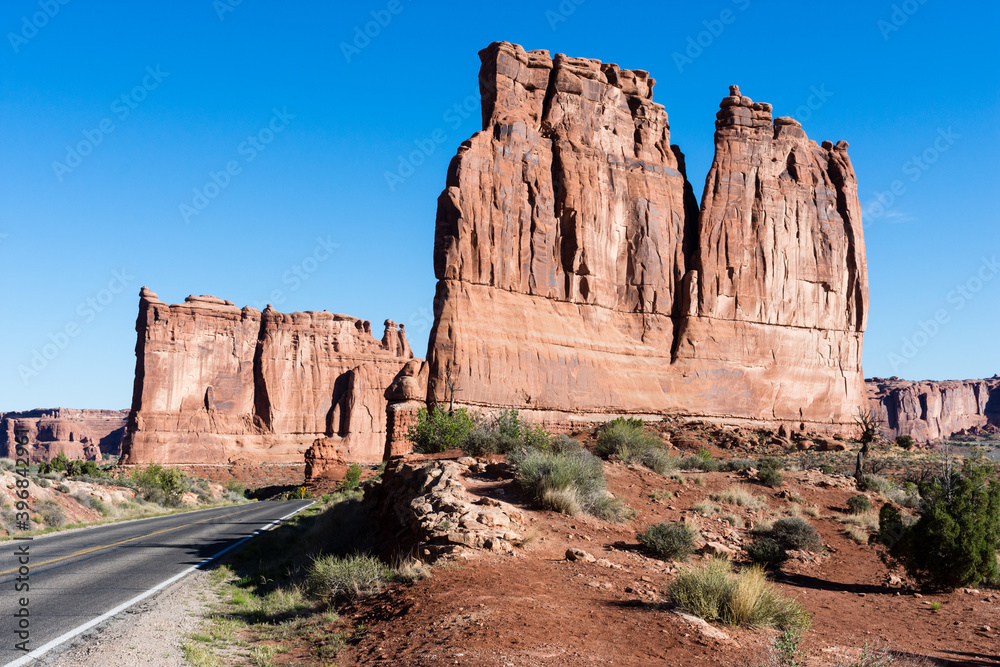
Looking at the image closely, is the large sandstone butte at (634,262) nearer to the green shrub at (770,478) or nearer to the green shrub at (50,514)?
the green shrub at (50,514)

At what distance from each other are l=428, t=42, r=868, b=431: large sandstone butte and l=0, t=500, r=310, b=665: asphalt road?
28.6m

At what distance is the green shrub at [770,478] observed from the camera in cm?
1850

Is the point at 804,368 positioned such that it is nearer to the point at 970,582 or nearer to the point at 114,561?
the point at 970,582

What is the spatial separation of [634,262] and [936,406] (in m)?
104

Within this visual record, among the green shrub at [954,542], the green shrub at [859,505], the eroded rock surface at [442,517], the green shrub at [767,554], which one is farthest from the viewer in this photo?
the green shrub at [859,505]

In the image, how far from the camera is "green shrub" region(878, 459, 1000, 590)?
1196 centimetres

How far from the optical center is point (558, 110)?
2202 inches

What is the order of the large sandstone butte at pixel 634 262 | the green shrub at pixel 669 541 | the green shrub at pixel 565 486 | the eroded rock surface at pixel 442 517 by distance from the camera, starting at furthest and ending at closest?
the large sandstone butte at pixel 634 262 < the green shrub at pixel 565 486 < the green shrub at pixel 669 541 < the eroded rock surface at pixel 442 517

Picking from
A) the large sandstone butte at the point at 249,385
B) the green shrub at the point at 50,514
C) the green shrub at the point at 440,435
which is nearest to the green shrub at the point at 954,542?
the green shrub at the point at 440,435

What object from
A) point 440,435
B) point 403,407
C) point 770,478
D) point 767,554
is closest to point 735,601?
point 767,554

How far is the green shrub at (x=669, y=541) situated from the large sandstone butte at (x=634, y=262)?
3471 cm

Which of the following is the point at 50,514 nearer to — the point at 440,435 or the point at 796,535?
the point at 440,435

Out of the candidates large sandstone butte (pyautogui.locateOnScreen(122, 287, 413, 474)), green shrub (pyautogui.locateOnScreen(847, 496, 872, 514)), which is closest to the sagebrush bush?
green shrub (pyautogui.locateOnScreen(847, 496, 872, 514))

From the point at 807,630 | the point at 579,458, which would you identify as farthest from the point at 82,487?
the point at 807,630
